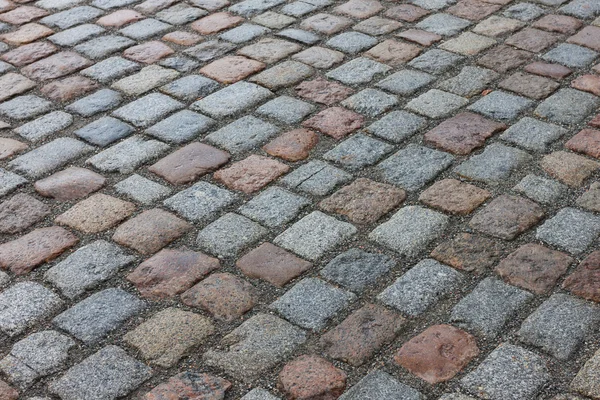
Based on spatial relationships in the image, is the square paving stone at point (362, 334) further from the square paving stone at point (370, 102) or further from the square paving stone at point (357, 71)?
the square paving stone at point (357, 71)

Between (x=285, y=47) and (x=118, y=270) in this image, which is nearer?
(x=118, y=270)

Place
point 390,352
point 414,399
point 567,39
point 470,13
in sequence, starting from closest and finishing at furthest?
point 414,399 < point 390,352 < point 567,39 < point 470,13

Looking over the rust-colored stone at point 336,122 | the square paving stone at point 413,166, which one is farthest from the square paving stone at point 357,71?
the square paving stone at point 413,166

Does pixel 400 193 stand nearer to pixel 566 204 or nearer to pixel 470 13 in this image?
pixel 566 204

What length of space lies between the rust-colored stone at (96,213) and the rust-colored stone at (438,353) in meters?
1.27

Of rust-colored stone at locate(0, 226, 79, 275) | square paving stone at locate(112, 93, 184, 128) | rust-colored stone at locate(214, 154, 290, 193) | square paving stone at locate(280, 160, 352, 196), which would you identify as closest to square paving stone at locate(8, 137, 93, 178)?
square paving stone at locate(112, 93, 184, 128)

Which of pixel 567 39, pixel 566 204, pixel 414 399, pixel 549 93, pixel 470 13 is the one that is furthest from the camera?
pixel 470 13

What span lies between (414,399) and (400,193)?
108cm

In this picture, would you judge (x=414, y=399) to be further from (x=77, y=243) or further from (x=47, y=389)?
(x=77, y=243)

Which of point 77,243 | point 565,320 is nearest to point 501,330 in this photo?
point 565,320

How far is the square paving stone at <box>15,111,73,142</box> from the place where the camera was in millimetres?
3793

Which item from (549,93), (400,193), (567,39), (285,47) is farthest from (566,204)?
(285,47)

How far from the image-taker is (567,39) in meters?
4.47

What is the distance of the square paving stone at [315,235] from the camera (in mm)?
3061
